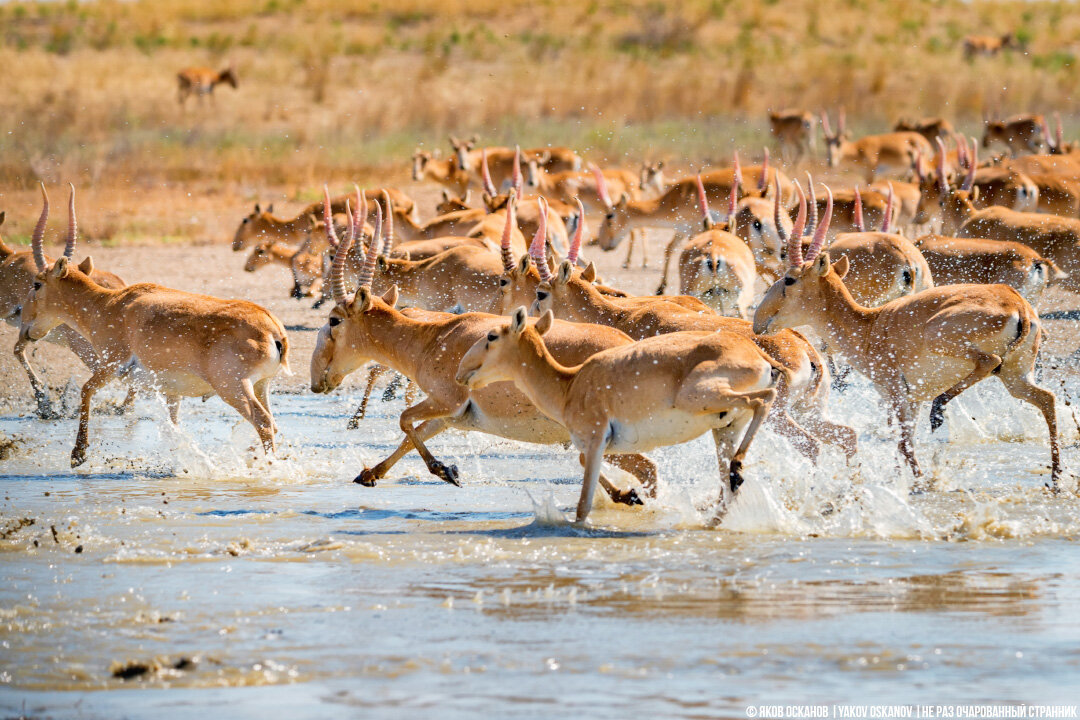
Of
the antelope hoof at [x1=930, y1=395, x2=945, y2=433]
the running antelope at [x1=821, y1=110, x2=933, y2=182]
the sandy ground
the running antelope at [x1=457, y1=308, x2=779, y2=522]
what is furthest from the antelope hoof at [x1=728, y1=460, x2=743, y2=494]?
the running antelope at [x1=821, y1=110, x2=933, y2=182]

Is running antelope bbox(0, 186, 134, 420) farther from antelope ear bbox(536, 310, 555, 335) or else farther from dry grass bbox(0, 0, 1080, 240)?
dry grass bbox(0, 0, 1080, 240)

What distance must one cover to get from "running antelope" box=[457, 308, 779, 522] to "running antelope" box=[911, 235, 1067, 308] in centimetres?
664

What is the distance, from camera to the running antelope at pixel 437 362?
923 centimetres

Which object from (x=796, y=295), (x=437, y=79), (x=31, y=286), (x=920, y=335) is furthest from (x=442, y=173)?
(x=437, y=79)

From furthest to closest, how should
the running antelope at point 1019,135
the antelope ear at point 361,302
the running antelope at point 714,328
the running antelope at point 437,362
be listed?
1. the running antelope at point 1019,135
2. the antelope ear at point 361,302
3. the running antelope at point 437,362
4. the running antelope at point 714,328

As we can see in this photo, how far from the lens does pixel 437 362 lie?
31.2 feet

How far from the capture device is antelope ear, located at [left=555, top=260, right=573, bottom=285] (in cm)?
1072

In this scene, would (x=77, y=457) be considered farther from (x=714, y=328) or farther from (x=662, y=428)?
(x=662, y=428)

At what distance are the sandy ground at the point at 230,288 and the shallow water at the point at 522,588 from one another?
13.5 feet

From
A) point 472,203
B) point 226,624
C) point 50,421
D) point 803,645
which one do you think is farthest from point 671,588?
point 472,203

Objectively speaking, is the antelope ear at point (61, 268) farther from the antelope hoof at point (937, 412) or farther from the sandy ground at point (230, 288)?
the antelope hoof at point (937, 412)

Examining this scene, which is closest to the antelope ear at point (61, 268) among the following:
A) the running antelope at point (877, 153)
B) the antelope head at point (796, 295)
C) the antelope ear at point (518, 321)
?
the antelope ear at point (518, 321)

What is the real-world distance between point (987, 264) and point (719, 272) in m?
2.47

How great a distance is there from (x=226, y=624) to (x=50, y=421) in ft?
23.2
